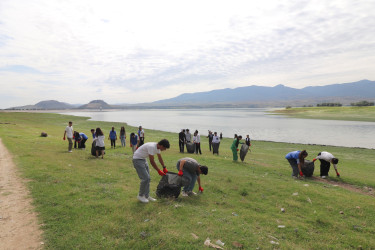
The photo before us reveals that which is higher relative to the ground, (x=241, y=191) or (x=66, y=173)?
(x=66, y=173)

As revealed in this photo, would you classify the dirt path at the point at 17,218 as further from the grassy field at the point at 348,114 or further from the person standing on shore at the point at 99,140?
the grassy field at the point at 348,114

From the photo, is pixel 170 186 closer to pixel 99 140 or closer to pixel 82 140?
pixel 99 140

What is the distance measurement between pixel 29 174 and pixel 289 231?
13.2m

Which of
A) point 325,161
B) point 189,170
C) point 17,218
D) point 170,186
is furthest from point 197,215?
point 325,161

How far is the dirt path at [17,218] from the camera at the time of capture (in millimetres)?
6242

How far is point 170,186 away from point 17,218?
5.33m

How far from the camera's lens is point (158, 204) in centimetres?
856

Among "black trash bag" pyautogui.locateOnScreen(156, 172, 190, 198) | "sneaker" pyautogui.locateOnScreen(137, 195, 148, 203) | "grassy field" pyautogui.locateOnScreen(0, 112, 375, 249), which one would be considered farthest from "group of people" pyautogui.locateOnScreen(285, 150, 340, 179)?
"sneaker" pyautogui.locateOnScreen(137, 195, 148, 203)

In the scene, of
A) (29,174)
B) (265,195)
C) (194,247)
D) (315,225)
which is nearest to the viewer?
(194,247)

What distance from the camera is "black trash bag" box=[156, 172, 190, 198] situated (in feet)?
30.0

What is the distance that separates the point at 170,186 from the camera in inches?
359

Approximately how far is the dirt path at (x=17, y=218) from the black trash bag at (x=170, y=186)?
4.25m

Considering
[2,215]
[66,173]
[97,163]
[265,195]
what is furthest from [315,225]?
[97,163]

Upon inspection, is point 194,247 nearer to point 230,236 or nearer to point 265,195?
point 230,236
